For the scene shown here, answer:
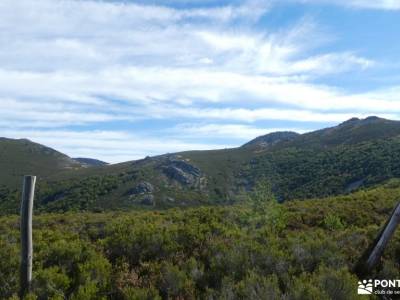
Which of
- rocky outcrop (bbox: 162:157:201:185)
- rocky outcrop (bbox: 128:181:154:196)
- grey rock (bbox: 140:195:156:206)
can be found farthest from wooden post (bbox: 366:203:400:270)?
rocky outcrop (bbox: 162:157:201:185)

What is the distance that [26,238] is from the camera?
8.58 metres

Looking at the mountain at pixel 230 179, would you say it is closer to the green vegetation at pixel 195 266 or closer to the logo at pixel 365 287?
the green vegetation at pixel 195 266

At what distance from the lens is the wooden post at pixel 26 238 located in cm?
846

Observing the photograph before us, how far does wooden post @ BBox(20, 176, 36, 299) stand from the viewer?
846 cm

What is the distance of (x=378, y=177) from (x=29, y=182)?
3201 inches

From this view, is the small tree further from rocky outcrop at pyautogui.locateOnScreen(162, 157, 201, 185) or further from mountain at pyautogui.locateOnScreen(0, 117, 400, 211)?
rocky outcrop at pyautogui.locateOnScreen(162, 157, 201, 185)

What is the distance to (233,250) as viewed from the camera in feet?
32.7

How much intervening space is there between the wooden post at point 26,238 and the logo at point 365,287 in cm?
644

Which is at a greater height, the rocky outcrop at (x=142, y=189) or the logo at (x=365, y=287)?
the logo at (x=365, y=287)

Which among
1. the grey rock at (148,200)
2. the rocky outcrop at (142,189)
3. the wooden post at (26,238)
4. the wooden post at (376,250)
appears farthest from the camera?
the rocky outcrop at (142,189)

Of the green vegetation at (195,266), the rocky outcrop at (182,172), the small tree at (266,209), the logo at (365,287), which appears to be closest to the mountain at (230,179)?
the rocky outcrop at (182,172)

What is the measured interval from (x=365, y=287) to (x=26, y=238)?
6805mm

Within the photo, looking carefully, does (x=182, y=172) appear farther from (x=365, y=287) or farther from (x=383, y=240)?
(x=365, y=287)

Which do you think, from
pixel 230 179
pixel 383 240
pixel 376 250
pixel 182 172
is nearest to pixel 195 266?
pixel 376 250
